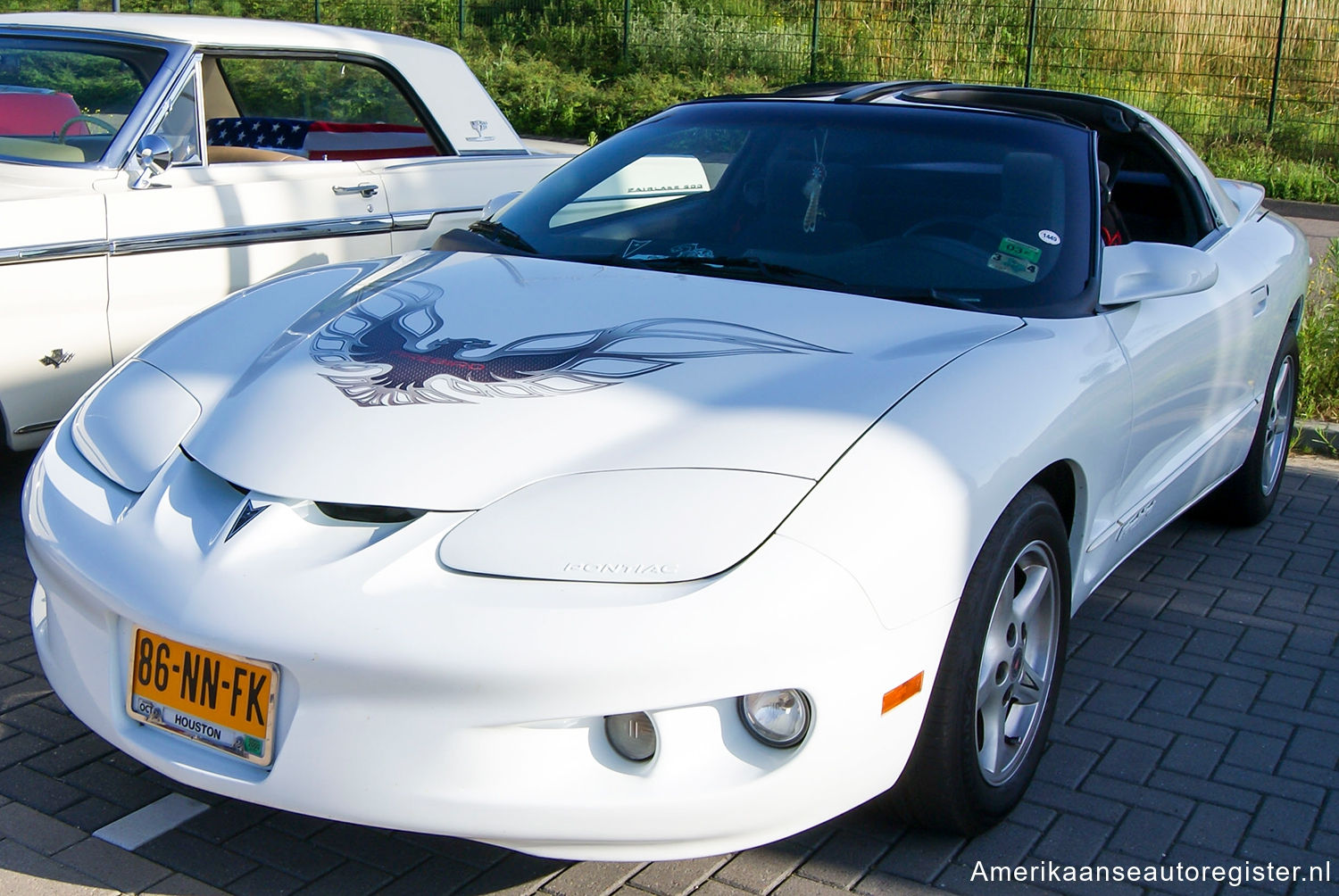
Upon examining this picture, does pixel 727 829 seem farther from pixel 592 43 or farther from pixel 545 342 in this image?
pixel 592 43

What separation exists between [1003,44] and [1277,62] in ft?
12.4

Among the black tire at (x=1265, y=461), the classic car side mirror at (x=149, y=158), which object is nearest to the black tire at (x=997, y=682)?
the black tire at (x=1265, y=461)

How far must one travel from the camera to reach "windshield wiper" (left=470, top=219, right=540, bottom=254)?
3689 mm

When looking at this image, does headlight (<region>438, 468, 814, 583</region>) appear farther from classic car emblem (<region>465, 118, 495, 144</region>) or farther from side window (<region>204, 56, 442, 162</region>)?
classic car emblem (<region>465, 118, 495, 144</region>)

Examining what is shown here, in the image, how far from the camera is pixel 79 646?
2.47 m

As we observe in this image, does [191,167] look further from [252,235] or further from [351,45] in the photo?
[351,45]

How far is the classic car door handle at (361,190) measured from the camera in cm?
536

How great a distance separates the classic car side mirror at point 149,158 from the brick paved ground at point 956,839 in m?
1.60

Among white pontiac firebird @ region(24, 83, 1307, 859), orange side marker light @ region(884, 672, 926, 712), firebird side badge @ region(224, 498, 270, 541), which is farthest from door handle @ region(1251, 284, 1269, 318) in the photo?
firebird side badge @ region(224, 498, 270, 541)

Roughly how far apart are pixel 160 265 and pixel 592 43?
59.1ft

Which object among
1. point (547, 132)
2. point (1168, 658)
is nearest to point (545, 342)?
point (1168, 658)

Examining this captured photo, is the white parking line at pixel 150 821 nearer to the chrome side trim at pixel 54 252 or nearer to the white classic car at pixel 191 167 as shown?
the white classic car at pixel 191 167

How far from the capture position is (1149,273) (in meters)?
3.25

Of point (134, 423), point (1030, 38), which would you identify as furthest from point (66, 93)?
point (1030, 38)
